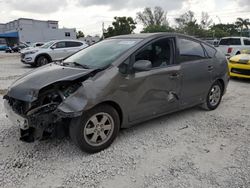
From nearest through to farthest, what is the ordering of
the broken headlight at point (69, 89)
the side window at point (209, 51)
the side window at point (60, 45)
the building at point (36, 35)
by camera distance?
1. the broken headlight at point (69, 89)
2. the side window at point (209, 51)
3. the side window at point (60, 45)
4. the building at point (36, 35)

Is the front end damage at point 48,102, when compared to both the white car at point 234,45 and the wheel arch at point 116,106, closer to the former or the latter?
the wheel arch at point 116,106

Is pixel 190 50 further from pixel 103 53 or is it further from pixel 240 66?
pixel 240 66

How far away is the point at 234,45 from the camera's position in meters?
14.3

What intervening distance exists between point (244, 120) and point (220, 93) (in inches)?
34.1

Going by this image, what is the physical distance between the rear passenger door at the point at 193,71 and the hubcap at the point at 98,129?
1.55m

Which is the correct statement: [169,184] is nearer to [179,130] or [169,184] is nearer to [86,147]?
[86,147]

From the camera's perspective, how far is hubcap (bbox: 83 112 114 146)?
3275mm

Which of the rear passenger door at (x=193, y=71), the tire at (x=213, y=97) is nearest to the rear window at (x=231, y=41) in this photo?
the tire at (x=213, y=97)

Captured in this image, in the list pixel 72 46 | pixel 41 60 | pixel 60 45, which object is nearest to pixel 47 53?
pixel 41 60

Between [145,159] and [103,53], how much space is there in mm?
1778

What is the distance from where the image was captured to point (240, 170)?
3.01 m

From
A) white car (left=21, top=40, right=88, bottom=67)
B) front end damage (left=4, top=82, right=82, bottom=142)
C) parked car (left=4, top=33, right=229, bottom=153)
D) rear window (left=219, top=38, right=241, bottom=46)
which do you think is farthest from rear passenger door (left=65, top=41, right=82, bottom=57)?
front end damage (left=4, top=82, right=82, bottom=142)

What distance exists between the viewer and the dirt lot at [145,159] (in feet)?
9.23

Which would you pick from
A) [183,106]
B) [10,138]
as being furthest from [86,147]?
[183,106]
